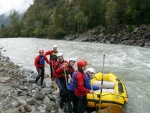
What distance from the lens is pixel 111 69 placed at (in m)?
18.8

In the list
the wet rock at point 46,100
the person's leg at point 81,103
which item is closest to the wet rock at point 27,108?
the wet rock at point 46,100

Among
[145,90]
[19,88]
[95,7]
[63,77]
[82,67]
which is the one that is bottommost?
[145,90]

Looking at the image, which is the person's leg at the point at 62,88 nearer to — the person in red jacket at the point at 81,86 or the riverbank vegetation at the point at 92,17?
the person in red jacket at the point at 81,86

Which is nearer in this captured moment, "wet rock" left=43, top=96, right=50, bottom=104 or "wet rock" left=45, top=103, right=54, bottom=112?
"wet rock" left=45, top=103, right=54, bottom=112

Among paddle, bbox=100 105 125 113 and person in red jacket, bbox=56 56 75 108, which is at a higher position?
person in red jacket, bbox=56 56 75 108

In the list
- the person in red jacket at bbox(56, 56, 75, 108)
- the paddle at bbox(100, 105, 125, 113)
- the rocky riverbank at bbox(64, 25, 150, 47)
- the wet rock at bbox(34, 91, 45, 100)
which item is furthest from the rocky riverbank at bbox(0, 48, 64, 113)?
the rocky riverbank at bbox(64, 25, 150, 47)

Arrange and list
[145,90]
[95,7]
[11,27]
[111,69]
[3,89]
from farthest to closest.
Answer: [11,27], [95,7], [111,69], [145,90], [3,89]

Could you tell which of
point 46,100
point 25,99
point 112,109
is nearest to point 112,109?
point 112,109

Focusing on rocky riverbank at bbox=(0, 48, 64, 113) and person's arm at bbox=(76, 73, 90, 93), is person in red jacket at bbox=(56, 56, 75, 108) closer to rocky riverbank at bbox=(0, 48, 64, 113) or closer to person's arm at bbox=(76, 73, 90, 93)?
rocky riverbank at bbox=(0, 48, 64, 113)

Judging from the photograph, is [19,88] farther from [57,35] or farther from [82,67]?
[57,35]

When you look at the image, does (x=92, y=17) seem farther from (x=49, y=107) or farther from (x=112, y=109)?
(x=49, y=107)

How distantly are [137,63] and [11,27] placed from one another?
95.6m

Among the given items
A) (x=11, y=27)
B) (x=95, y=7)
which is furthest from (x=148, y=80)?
(x=11, y=27)

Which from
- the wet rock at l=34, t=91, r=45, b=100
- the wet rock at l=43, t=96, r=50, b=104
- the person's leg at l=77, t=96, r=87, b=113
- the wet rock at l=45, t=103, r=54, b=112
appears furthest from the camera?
the wet rock at l=34, t=91, r=45, b=100
